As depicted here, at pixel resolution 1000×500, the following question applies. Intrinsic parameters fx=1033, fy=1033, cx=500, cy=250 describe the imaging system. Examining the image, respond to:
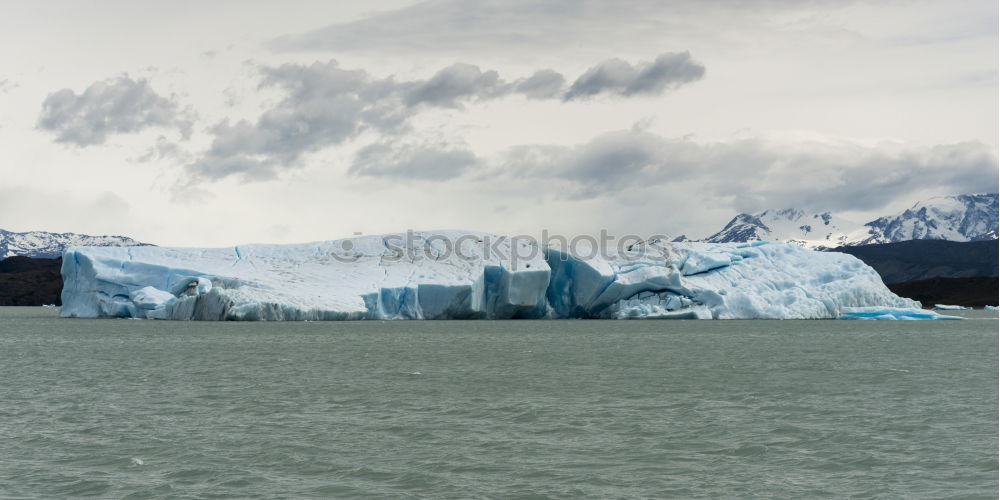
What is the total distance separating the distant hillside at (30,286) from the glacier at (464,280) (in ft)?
246

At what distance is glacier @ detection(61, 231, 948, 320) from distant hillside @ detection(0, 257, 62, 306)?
246ft

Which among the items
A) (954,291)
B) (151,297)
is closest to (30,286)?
(151,297)

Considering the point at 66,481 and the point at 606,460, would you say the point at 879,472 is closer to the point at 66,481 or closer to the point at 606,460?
the point at 606,460

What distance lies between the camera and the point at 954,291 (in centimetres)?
12206

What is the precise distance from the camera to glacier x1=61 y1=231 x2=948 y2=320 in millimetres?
43219

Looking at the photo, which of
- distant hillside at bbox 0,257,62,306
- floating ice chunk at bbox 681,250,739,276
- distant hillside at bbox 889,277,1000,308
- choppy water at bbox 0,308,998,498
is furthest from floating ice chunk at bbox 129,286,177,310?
distant hillside at bbox 889,277,1000,308

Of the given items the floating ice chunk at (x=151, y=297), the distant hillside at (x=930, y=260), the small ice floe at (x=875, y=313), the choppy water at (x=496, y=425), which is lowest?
the choppy water at (x=496, y=425)

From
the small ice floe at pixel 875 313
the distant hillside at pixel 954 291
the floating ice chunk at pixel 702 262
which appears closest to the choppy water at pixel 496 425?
the floating ice chunk at pixel 702 262

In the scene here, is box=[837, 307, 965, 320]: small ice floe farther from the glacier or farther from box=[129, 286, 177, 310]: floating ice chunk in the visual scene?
box=[129, 286, 177, 310]: floating ice chunk

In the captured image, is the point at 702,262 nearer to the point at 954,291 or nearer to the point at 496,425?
the point at 496,425

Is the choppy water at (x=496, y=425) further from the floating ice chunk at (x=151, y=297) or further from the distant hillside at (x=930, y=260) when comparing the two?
the distant hillside at (x=930, y=260)

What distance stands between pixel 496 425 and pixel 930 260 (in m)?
185

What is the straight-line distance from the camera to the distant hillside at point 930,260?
173m

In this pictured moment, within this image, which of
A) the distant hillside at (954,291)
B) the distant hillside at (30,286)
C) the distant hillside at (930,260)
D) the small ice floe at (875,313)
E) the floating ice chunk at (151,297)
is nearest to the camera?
the floating ice chunk at (151,297)
